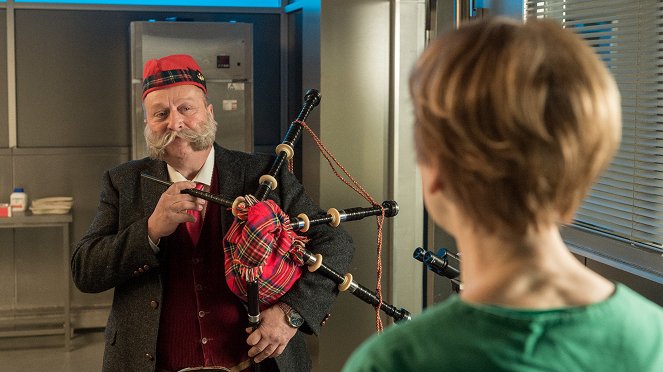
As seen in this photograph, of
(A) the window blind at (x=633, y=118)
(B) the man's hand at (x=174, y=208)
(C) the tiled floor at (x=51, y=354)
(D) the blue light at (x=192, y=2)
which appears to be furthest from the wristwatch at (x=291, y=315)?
(D) the blue light at (x=192, y=2)

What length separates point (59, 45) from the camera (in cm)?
559

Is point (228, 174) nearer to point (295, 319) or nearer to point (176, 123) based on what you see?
point (176, 123)

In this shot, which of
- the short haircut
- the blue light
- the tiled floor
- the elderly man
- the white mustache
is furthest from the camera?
the blue light

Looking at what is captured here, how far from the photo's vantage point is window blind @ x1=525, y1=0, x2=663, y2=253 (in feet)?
7.03

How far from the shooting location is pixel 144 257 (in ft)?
6.81

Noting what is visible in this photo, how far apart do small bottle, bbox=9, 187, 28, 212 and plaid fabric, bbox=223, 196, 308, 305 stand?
3675 mm

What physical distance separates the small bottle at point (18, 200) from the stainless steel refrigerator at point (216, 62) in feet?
2.42

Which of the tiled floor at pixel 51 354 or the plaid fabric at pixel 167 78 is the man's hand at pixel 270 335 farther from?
the tiled floor at pixel 51 354

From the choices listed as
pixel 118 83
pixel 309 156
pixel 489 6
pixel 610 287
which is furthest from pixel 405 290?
pixel 118 83

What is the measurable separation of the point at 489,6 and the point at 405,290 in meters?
1.20

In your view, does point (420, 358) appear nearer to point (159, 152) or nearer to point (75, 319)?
point (159, 152)

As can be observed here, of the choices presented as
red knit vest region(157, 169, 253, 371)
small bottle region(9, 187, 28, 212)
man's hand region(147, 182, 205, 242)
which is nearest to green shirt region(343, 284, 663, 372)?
man's hand region(147, 182, 205, 242)

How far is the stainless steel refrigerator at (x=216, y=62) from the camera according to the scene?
5156mm

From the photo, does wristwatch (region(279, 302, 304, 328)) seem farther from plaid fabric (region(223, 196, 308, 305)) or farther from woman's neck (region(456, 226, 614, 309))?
woman's neck (region(456, 226, 614, 309))
